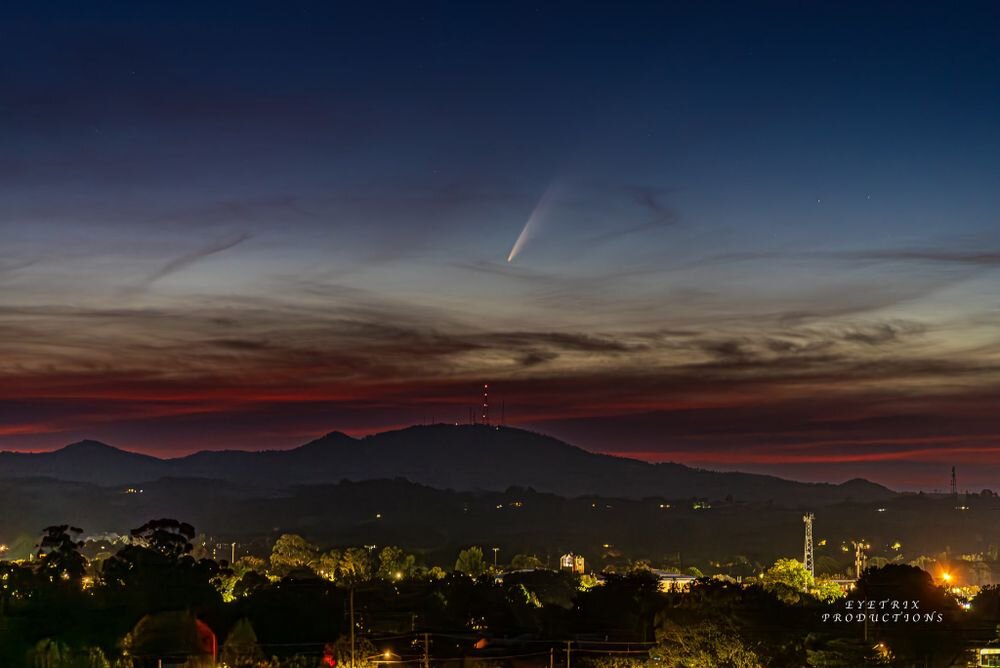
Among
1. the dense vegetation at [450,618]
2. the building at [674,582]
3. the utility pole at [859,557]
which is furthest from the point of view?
the utility pole at [859,557]

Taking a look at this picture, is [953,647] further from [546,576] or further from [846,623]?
[546,576]

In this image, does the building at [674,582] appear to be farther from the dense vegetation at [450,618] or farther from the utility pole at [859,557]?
the utility pole at [859,557]

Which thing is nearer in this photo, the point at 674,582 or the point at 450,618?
the point at 450,618

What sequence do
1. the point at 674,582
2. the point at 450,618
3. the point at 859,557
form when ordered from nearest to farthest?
the point at 450,618
the point at 674,582
the point at 859,557

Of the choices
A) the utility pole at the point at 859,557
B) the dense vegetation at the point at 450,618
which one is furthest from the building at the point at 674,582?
the utility pole at the point at 859,557

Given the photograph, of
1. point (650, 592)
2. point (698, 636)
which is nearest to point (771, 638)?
point (698, 636)

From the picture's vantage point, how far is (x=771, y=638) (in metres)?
55.7

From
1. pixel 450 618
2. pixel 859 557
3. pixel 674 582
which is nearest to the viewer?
pixel 450 618

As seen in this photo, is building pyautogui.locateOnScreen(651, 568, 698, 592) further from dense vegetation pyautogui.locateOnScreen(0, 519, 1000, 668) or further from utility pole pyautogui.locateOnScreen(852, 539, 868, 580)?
utility pole pyautogui.locateOnScreen(852, 539, 868, 580)

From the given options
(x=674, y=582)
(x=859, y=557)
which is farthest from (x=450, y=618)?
(x=859, y=557)

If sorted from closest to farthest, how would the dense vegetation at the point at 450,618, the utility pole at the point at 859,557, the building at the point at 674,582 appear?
the dense vegetation at the point at 450,618
the building at the point at 674,582
the utility pole at the point at 859,557

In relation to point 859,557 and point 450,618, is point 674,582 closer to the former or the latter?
point 450,618

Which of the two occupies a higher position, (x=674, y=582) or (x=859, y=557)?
(x=859, y=557)

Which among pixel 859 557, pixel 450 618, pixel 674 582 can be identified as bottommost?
pixel 450 618
